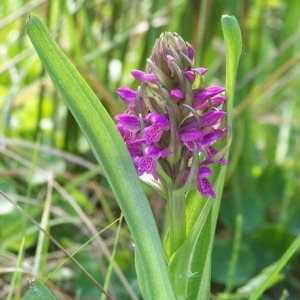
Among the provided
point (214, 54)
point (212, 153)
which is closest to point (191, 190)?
point (212, 153)

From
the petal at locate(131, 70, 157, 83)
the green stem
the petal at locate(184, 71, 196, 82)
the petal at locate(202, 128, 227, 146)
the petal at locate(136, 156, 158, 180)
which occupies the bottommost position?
the green stem

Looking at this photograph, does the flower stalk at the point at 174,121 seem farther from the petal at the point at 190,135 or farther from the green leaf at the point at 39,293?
the green leaf at the point at 39,293

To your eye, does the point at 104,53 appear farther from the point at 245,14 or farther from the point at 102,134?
the point at 102,134

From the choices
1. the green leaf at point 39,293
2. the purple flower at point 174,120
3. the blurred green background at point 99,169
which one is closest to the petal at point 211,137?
the purple flower at point 174,120

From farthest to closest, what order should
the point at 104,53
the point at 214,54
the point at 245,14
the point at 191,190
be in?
the point at 214,54
the point at 104,53
the point at 245,14
the point at 191,190

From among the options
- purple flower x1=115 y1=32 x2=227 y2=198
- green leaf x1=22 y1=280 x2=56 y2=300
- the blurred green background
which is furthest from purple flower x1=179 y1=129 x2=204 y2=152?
the blurred green background

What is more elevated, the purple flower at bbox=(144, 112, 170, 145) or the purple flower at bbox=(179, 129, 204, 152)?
the purple flower at bbox=(144, 112, 170, 145)

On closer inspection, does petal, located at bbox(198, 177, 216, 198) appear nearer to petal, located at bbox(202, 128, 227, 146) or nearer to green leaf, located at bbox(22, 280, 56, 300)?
petal, located at bbox(202, 128, 227, 146)
